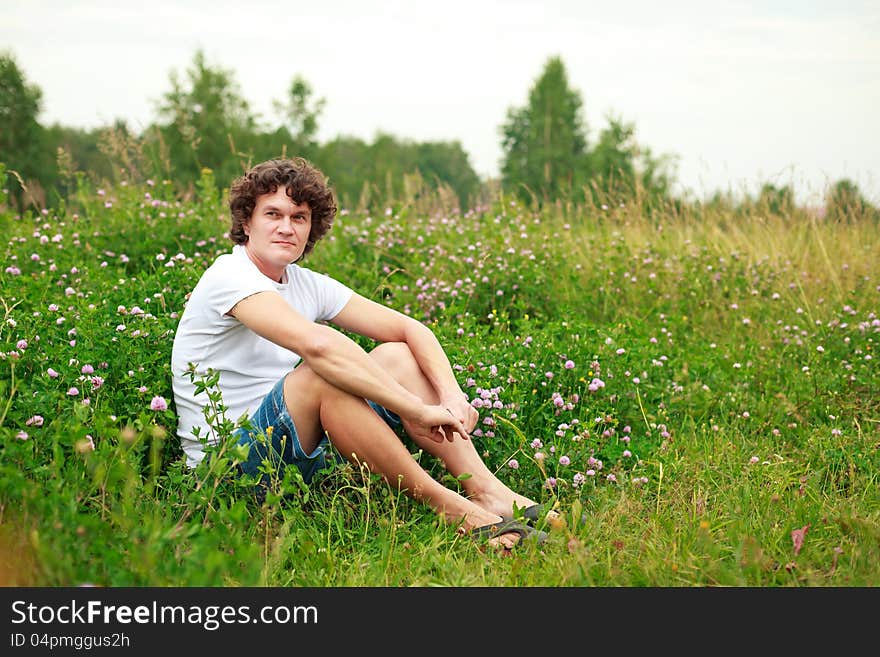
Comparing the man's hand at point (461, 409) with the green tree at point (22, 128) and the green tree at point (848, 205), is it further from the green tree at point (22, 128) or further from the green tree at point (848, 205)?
the green tree at point (22, 128)

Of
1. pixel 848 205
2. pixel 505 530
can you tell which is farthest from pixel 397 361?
pixel 848 205

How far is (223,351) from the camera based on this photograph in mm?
2814

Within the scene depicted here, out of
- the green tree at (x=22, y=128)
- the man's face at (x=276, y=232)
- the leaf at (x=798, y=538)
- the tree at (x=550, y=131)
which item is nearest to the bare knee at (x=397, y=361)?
the man's face at (x=276, y=232)

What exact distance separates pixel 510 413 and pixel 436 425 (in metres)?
0.59

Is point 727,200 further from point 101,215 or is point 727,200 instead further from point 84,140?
point 84,140

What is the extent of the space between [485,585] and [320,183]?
160 centimetres

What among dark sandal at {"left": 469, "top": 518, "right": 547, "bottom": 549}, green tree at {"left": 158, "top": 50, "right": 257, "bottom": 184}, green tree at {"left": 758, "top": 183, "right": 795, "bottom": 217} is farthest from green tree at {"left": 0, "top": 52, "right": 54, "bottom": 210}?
dark sandal at {"left": 469, "top": 518, "right": 547, "bottom": 549}

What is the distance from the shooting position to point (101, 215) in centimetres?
516

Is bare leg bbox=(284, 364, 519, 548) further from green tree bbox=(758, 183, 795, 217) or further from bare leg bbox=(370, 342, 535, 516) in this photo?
green tree bbox=(758, 183, 795, 217)

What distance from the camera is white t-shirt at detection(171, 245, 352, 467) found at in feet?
8.84

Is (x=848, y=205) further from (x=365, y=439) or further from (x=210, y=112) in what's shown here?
(x=210, y=112)
